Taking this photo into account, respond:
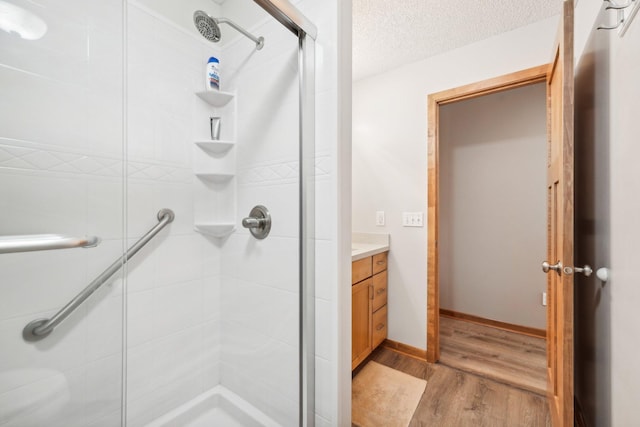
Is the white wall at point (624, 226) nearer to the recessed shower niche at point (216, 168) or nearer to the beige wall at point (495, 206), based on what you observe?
the recessed shower niche at point (216, 168)

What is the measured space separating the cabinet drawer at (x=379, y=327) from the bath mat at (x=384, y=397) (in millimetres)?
187

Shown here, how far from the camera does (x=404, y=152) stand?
7.22ft

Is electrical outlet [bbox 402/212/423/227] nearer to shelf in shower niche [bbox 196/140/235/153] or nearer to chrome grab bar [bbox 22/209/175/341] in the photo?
shelf in shower niche [bbox 196/140/235/153]

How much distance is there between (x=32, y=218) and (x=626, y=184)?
69.0 inches

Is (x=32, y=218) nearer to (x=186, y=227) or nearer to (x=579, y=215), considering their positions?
(x=186, y=227)

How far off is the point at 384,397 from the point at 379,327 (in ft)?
1.82

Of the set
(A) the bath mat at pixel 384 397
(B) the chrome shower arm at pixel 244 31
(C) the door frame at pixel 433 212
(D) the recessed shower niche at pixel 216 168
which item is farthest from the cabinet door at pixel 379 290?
(B) the chrome shower arm at pixel 244 31

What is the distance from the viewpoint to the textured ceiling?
161cm

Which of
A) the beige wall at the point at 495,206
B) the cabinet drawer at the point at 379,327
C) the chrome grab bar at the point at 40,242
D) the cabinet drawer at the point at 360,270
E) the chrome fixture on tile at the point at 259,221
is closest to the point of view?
the chrome grab bar at the point at 40,242

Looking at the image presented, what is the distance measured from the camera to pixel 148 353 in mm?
1130

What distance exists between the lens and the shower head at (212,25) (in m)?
1.07

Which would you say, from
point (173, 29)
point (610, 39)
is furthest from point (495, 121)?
point (173, 29)

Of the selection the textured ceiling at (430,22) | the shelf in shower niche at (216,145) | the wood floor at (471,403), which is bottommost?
the wood floor at (471,403)

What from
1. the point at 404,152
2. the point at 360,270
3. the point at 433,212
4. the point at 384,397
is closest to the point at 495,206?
the point at 433,212
